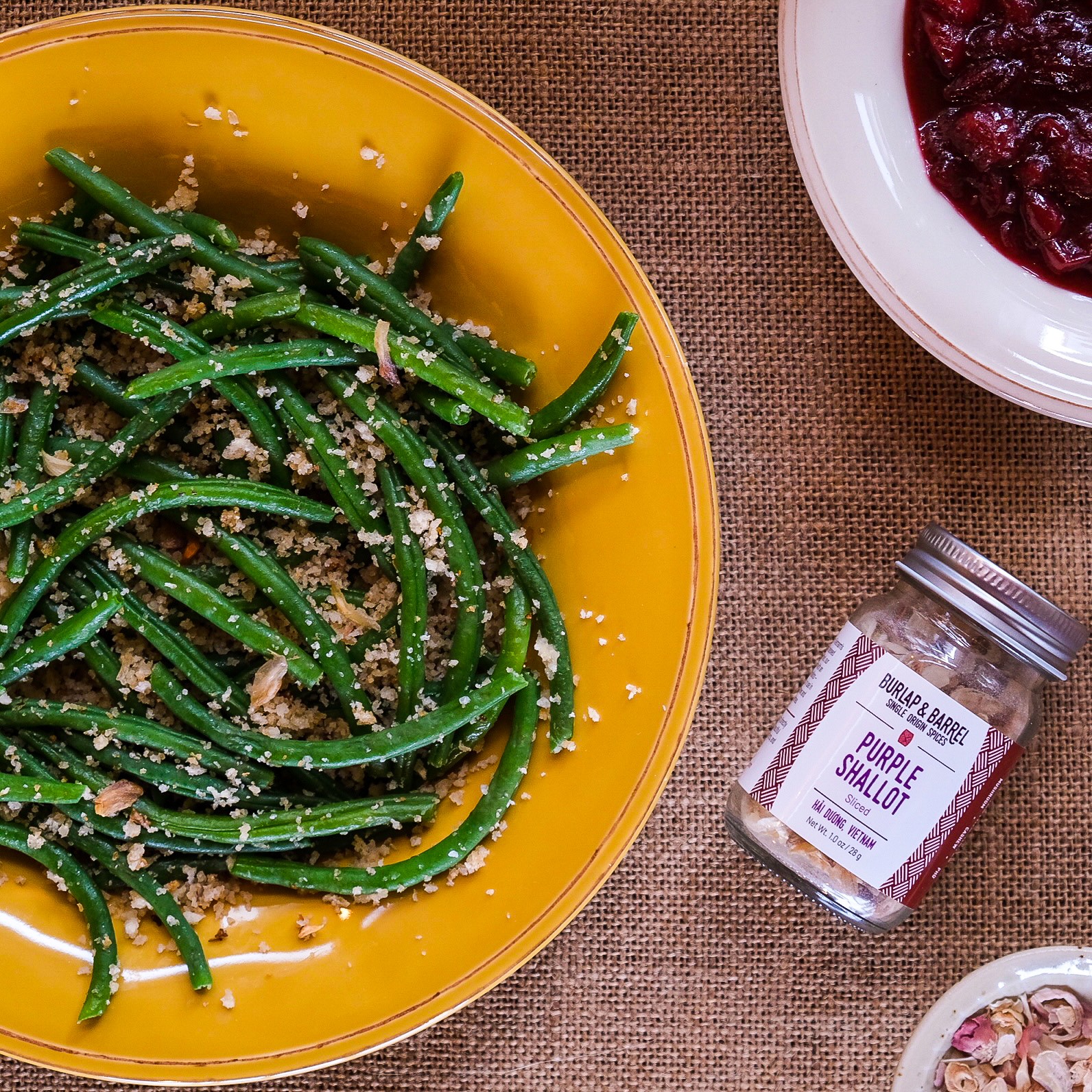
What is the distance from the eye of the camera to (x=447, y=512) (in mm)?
1427

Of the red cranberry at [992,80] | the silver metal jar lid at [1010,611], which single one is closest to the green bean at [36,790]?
the silver metal jar lid at [1010,611]

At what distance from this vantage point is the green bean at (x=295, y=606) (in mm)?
1433

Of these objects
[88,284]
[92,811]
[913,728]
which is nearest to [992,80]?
[913,728]

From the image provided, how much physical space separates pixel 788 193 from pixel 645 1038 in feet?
5.15

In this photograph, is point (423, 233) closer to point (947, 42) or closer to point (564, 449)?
point (564, 449)

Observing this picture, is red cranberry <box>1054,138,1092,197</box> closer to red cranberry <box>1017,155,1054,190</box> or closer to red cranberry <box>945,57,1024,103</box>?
red cranberry <box>1017,155,1054,190</box>

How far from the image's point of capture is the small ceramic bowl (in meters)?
1.69

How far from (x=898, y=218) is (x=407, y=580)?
3.19ft

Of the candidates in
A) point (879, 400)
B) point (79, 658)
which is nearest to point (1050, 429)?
point (879, 400)

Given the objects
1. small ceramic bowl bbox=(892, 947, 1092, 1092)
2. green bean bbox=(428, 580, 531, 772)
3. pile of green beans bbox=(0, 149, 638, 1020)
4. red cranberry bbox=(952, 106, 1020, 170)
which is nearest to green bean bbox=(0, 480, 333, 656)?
pile of green beans bbox=(0, 149, 638, 1020)

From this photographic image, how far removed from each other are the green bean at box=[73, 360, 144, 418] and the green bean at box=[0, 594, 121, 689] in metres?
0.28

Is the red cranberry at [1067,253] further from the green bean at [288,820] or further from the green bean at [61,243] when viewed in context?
the green bean at [61,243]

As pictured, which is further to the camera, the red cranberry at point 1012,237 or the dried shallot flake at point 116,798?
the red cranberry at point 1012,237

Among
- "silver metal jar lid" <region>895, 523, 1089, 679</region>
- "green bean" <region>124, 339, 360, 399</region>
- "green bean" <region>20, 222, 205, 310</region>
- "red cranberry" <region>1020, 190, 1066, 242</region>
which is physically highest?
"green bean" <region>20, 222, 205, 310</region>
